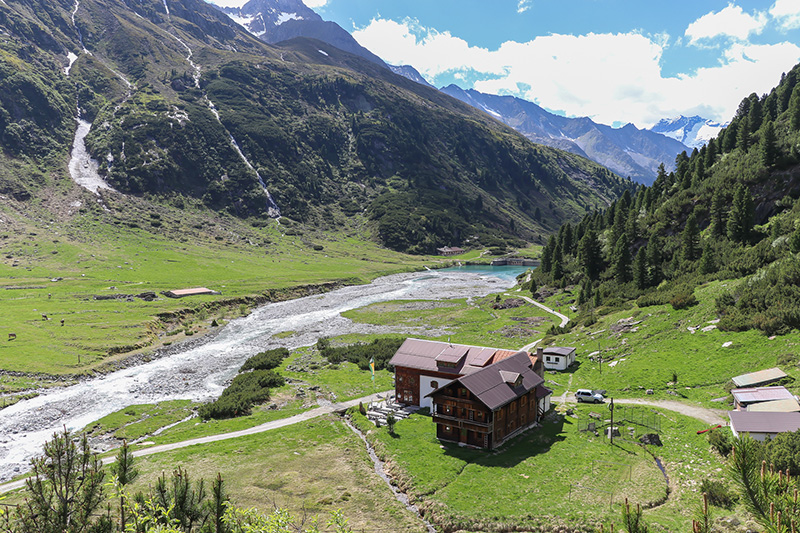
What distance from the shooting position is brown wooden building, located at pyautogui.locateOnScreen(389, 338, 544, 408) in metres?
58.1

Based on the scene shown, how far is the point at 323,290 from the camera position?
170m

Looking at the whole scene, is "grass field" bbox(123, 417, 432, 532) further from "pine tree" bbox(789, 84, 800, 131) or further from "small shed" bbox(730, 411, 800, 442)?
"pine tree" bbox(789, 84, 800, 131)

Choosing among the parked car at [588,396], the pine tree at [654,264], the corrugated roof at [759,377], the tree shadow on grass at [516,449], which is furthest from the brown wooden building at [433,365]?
the pine tree at [654,264]

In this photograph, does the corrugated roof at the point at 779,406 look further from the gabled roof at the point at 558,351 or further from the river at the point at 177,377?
the river at the point at 177,377

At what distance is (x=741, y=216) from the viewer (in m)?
89.1

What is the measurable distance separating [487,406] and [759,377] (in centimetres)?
2831

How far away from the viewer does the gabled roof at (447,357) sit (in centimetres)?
5800

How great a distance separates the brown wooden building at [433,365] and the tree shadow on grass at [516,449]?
9.35 metres

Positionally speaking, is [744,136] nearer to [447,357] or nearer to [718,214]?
[718,214]

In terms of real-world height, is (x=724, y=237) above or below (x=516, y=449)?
above

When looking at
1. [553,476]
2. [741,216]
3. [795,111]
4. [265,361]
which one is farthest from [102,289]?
[795,111]

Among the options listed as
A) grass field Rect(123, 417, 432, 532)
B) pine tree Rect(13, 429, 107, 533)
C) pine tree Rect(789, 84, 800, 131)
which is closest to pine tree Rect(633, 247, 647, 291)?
pine tree Rect(789, 84, 800, 131)

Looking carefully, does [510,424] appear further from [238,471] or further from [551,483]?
[238,471]

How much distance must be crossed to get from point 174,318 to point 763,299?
116 meters
